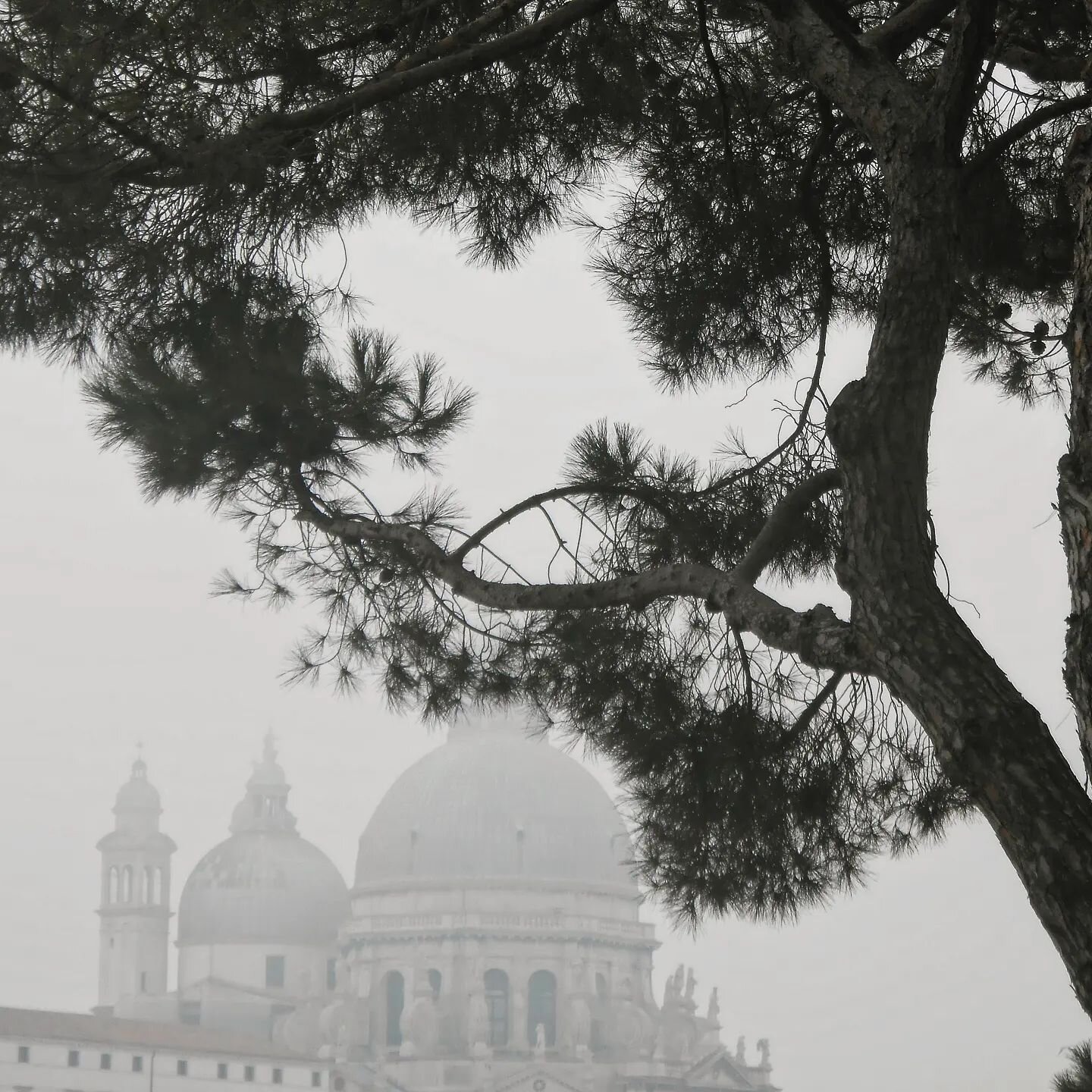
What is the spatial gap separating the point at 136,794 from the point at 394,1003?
16678 millimetres

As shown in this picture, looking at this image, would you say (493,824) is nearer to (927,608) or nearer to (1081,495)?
(927,608)

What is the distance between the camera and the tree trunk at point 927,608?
9.07 ft

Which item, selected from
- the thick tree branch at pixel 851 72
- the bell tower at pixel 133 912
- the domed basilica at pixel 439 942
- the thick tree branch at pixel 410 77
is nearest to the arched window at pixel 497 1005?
the domed basilica at pixel 439 942

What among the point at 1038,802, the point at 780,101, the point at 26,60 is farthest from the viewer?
the point at 780,101

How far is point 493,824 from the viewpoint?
7194 cm

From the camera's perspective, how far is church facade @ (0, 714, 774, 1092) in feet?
211

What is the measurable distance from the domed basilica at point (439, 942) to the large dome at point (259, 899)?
0.07 metres

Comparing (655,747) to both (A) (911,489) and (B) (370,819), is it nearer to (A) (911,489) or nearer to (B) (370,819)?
(A) (911,489)

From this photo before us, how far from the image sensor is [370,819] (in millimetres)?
74250

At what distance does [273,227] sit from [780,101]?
4.66ft

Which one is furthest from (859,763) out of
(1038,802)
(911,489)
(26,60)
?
(26,60)

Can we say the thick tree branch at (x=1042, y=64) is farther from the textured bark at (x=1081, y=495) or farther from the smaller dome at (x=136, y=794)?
the smaller dome at (x=136, y=794)

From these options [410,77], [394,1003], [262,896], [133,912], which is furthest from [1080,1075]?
[133,912]

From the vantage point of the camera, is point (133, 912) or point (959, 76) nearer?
point (959, 76)
